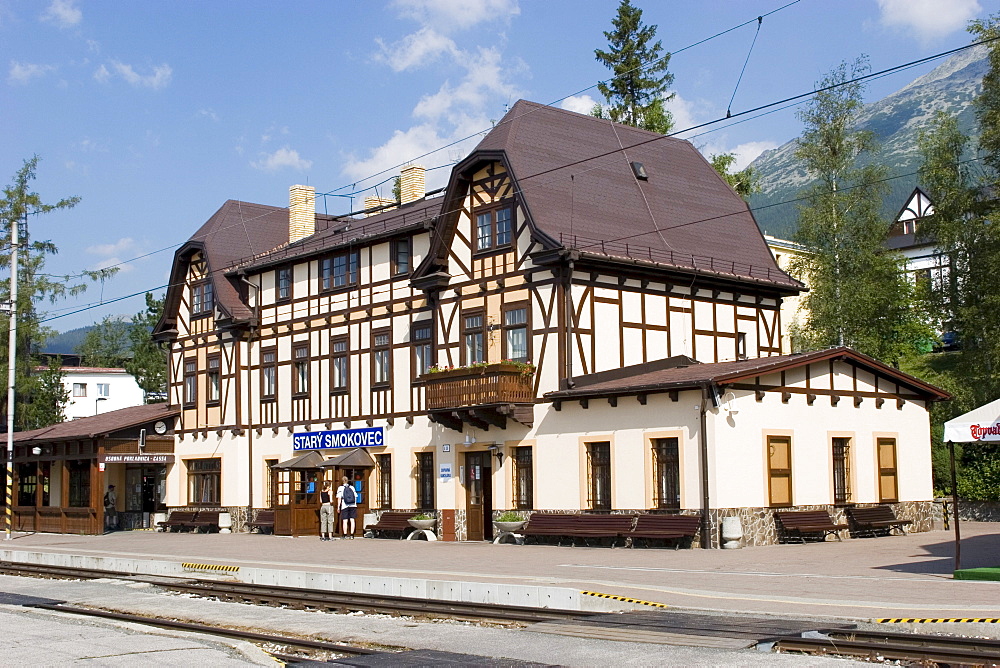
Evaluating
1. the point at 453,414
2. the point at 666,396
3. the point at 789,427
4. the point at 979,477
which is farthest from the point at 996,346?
the point at 453,414

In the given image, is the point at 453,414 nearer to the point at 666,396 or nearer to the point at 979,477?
the point at 666,396

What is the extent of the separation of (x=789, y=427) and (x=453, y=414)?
342 inches

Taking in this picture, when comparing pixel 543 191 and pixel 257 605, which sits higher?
pixel 543 191

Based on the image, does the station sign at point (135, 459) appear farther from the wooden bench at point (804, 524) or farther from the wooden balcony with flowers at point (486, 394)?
the wooden bench at point (804, 524)

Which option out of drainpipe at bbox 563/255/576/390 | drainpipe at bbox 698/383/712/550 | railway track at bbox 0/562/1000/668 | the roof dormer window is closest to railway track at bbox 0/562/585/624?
railway track at bbox 0/562/1000/668

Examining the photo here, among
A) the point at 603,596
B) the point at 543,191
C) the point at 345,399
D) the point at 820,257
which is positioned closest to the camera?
the point at 603,596

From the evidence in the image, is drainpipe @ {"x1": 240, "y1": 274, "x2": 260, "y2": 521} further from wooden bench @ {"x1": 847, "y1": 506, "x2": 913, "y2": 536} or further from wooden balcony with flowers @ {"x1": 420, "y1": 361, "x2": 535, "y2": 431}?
wooden bench @ {"x1": 847, "y1": 506, "x2": 913, "y2": 536}

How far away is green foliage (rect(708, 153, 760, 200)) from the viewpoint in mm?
48750

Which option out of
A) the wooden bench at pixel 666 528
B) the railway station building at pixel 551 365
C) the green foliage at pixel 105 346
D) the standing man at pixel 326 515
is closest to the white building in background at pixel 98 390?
the green foliage at pixel 105 346

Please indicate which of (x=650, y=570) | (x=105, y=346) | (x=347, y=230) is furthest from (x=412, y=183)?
(x=105, y=346)

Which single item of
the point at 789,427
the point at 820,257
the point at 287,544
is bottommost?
the point at 287,544

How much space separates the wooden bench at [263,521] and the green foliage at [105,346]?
61.2 metres

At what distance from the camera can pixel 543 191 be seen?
30828mm

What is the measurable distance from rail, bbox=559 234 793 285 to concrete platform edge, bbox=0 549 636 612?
11534mm
